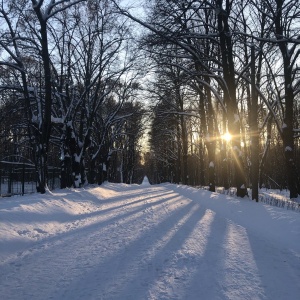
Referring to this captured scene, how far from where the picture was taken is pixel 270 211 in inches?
418

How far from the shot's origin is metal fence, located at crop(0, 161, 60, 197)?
53.6ft

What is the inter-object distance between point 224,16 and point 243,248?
12107 mm

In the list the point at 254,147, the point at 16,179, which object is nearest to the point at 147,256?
the point at 254,147

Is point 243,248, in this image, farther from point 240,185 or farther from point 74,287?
point 240,185

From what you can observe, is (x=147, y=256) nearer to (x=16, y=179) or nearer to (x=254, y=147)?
(x=254, y=147)

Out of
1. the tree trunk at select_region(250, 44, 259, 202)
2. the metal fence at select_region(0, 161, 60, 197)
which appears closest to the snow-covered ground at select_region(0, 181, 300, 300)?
the tree trunk at select_region(250, 44, 259, 202)

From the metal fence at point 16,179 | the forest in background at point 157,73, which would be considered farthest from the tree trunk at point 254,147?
the metal fence at point 16,179

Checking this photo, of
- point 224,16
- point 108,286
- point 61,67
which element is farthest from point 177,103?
point 108,286

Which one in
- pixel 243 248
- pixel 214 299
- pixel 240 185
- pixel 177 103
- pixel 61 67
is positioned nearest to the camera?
pixel 214 299

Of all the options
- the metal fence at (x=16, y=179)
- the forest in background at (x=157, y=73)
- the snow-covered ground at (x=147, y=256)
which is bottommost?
the snow-covered ground at (x=147, y=256)

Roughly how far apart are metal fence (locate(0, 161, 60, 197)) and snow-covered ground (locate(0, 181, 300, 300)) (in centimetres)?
695

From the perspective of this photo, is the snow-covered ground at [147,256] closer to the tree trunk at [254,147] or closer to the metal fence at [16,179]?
the tree trunk at [254,147]

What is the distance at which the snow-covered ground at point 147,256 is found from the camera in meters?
4.25

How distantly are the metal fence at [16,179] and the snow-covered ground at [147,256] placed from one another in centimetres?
695
